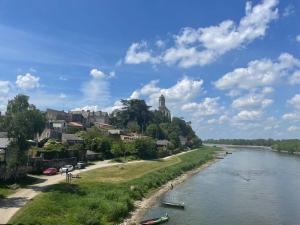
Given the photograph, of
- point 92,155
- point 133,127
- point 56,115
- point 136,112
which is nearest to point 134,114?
point 136,112

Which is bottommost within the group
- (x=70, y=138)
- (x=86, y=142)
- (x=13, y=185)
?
(x=13, y=185)

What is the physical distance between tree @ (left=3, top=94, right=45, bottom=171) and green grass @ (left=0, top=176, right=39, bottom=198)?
2.21 meters

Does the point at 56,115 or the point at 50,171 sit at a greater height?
the point at 56,115

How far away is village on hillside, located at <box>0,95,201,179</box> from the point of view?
54.2m

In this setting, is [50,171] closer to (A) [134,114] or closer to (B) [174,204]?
(B) [174,204]

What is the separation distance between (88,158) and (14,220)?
50359 mm

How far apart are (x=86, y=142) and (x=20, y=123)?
4229cm

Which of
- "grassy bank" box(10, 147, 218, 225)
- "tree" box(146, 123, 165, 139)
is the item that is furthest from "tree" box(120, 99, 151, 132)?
"grassy bank" box(10, 147, 218, 225)

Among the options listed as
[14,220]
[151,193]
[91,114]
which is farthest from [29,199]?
[91,114]

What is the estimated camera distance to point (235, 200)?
61.6 metres

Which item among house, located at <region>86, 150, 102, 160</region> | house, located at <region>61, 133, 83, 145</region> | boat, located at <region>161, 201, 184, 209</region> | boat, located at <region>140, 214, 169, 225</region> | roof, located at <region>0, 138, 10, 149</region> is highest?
house, located at <region>61, 133, 83, 145</region>

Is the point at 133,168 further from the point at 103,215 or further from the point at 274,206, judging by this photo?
the point at 103,215

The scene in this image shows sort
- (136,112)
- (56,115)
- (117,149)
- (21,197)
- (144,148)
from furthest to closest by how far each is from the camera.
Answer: (136,112) → (56,115) → (144,148) → (117,149) → (21,197)

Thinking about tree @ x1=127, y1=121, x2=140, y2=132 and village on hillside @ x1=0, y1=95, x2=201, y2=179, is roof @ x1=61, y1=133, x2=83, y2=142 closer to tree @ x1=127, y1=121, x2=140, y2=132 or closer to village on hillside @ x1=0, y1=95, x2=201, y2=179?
village on hillside @ x1=0, y1=95, x2=201, y2=179
